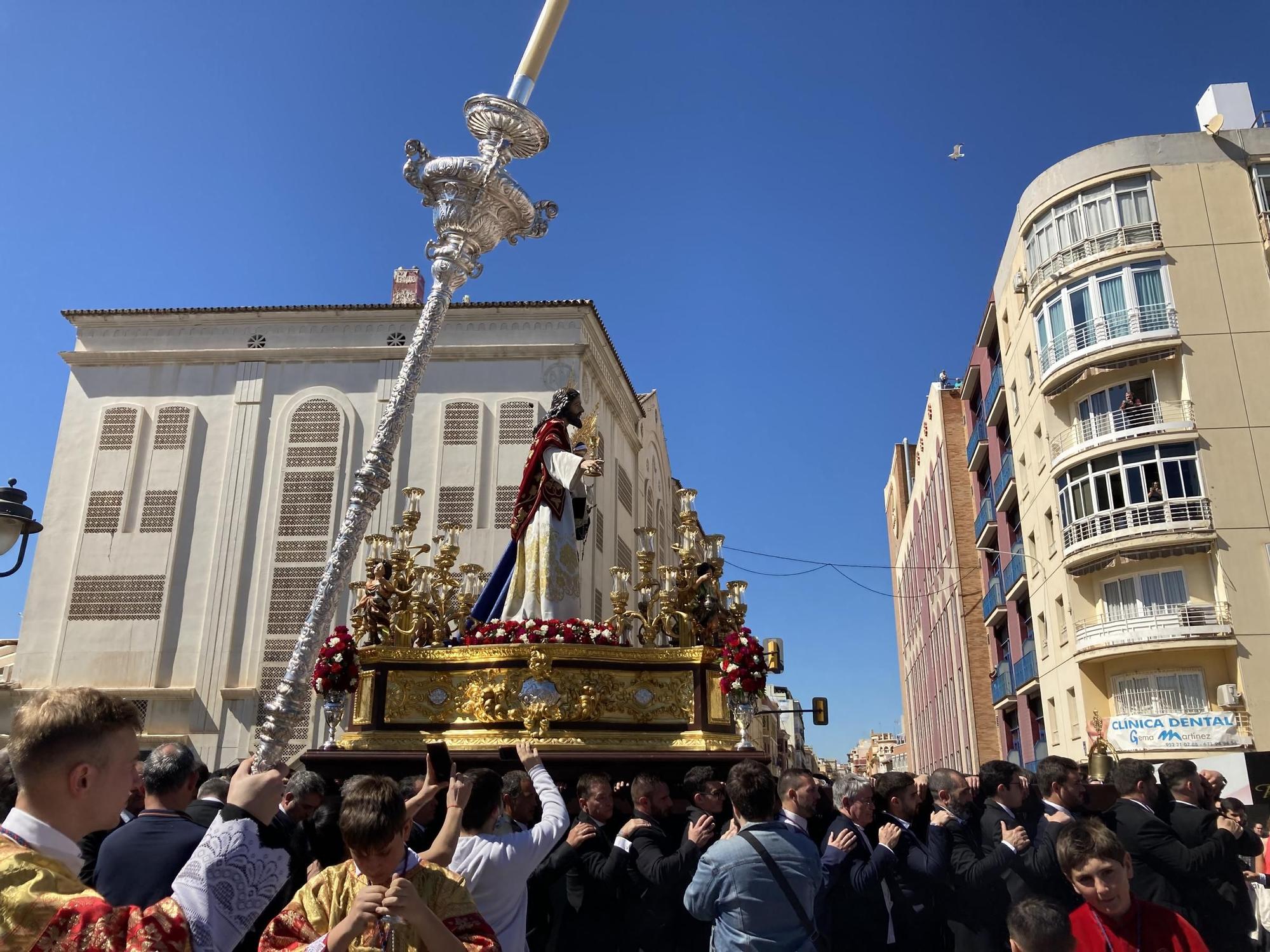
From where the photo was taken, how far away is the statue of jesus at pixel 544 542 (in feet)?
37.0

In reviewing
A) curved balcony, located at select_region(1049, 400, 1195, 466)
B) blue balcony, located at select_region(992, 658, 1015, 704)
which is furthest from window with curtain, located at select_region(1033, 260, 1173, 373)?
blue balcony, located at select_region(992, 658, 1015, 704)

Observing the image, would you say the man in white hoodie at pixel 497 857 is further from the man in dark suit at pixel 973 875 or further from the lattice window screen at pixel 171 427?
the lattice window screen at pixel 171 427

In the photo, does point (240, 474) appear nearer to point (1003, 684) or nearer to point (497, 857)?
point (497, 857)

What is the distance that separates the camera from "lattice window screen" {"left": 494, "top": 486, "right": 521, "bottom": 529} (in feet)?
75.3

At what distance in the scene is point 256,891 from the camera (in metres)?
2.62

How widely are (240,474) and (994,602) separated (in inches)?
964

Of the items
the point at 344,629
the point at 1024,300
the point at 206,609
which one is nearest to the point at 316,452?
the point at 206,609

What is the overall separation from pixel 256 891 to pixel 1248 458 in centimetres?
2487

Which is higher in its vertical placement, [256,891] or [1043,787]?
[1043,787]

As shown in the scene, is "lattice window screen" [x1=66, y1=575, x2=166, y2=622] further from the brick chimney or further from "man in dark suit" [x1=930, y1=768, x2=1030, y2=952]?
"man in dark suit" [x1=930, y1=768, x2=1030, y2=952]

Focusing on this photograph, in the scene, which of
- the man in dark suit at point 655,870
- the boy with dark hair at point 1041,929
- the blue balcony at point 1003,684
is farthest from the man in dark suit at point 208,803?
the blue balcony at point 1003,684

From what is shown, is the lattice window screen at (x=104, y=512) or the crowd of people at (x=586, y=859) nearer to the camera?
the crowd of people at (x=586, y=859)

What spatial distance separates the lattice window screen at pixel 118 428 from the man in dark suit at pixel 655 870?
23588mm

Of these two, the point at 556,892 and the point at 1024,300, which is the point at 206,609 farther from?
the point at 1024,300
